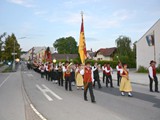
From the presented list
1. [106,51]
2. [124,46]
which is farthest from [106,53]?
[124,46]

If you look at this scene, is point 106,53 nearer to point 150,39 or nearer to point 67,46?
point 67,46

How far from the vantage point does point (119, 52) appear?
267 ft

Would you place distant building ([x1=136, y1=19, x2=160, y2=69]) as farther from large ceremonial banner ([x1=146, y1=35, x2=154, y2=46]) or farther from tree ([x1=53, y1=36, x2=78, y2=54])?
tree ([x1=53, y1=36, x2=78, y2=54])

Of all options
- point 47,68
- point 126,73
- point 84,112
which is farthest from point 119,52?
point 84,112

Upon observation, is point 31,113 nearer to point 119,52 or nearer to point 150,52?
point 150,52

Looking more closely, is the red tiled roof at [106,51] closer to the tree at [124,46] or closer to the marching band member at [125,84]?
the tree at [124,46]

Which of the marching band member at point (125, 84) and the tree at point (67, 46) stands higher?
the tree at point (67, 46)

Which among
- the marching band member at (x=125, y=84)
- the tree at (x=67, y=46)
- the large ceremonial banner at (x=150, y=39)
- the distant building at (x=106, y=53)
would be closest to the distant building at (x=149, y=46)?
the large ceremonial banner at (x=150, y=39)

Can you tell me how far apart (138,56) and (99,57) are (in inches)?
2092

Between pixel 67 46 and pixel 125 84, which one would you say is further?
pixel 67 46

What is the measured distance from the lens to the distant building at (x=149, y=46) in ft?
145

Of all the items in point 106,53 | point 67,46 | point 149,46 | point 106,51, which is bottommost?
point 149,46

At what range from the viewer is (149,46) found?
46.0 metres

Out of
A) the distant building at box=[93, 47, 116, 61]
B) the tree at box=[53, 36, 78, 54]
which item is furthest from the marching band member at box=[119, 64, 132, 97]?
the tree at box=[53, 36, 78, 54]
